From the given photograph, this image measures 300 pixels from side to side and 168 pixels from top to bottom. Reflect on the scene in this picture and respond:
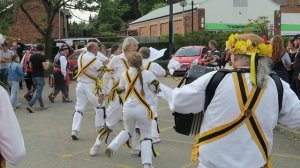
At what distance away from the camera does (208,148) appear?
366 centimetres

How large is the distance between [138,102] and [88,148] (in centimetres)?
210

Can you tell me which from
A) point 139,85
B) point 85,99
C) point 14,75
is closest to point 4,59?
point 14,75

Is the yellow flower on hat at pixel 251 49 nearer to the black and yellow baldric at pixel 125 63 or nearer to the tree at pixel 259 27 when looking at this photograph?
the tree at pixel 259 27

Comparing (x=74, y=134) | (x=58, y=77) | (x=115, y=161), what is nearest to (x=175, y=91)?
(x=115, y=161)

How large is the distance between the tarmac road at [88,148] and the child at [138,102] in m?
0.53

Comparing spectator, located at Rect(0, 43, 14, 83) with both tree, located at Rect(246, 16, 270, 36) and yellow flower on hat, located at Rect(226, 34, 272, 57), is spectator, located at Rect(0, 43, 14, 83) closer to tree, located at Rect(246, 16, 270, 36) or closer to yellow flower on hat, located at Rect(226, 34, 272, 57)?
tree, located at Rect(246, 16, 270, 36)

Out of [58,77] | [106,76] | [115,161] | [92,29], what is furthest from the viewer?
[92,29]

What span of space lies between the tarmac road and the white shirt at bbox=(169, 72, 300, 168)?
12.1 feet

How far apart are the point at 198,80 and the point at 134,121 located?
3377 mm

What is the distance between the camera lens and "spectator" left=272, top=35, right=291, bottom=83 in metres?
9.44

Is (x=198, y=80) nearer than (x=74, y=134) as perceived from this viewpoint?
Yes

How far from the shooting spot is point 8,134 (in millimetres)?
2871

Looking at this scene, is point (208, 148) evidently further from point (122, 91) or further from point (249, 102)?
point (122, 91)

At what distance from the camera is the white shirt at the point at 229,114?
3.57 meters
